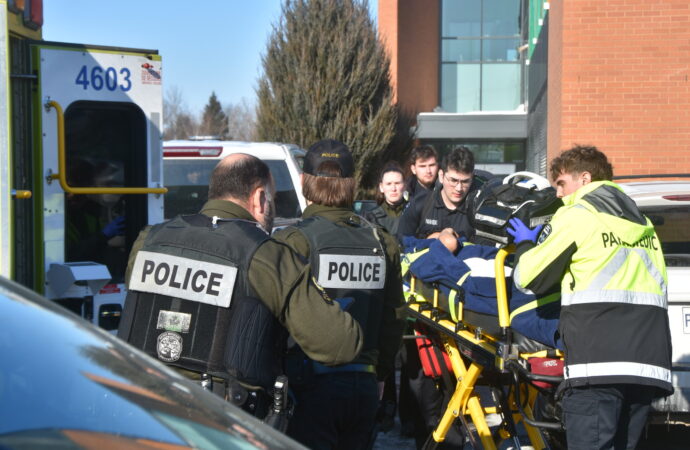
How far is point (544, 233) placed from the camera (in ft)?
12.8

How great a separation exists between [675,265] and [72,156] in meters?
3.89

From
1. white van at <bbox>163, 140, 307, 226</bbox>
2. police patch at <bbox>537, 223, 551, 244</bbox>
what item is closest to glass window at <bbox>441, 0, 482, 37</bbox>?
white van at <bbox>163, 140, 307, 226</bbox>

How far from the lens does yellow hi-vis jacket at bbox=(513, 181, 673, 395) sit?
372 centimetres

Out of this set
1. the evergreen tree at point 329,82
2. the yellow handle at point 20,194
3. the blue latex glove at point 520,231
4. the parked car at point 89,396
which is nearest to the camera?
the parked car at point 89,396

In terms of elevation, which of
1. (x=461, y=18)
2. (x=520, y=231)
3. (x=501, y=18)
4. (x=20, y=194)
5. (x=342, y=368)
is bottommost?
(x=342, y=368)

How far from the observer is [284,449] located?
1.90m

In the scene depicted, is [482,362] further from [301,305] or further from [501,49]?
[501,49]

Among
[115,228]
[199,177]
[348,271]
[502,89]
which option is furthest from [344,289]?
[502,89]

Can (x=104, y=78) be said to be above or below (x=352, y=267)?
above

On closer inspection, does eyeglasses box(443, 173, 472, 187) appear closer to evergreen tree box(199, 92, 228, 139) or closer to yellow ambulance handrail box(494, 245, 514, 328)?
yellow ambulance handrail box(494, 245, 514, 328)

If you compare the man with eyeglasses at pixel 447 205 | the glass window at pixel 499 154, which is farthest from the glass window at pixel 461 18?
the man with eyeglasses at pixel 447 205

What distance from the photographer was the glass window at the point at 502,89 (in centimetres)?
2706

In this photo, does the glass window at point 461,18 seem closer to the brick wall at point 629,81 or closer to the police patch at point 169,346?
the brick wall at point 629,81

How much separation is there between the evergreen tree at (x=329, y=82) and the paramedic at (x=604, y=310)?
2199 cm
